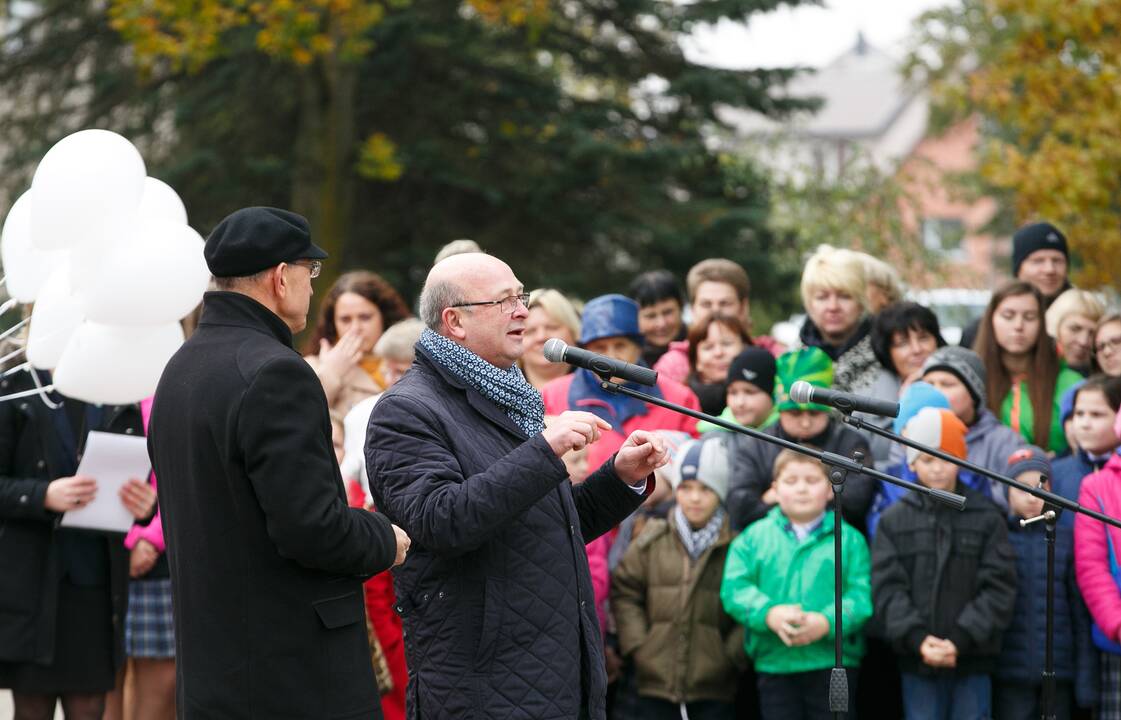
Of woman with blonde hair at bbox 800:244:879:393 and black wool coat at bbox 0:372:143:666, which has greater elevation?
woman with blonde hair at bbox 800:244:879:393

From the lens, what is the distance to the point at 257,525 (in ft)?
12.0

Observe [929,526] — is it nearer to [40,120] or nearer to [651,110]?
[651,110]

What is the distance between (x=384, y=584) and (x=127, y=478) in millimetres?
1117

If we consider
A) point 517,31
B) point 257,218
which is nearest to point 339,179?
point 517,31

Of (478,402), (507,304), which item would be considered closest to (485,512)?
(478,402)

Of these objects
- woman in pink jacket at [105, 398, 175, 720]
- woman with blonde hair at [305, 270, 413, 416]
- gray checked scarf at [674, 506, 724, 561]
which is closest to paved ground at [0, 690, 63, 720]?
woman in pink jacket at [105, 398, 175, 720]

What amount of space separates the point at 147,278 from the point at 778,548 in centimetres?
274

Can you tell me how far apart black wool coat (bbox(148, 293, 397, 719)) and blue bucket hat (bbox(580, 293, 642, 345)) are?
10.2ft

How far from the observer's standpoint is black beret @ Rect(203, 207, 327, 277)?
3777 mm

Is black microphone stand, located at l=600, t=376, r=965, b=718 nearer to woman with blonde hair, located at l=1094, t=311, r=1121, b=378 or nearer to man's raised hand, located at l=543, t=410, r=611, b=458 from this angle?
man's raised hand, located at l=543, t=410, r=611, b=458

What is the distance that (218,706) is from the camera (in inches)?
145

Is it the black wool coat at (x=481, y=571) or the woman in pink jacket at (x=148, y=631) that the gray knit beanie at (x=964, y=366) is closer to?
the black wool coat at (x=481, y=571)

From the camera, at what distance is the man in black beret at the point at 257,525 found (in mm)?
3605

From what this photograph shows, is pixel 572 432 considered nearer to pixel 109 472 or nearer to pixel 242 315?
pixel 242 315
